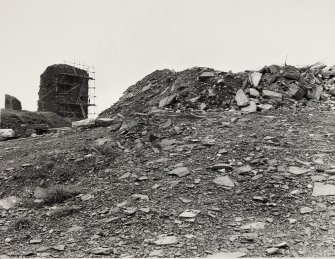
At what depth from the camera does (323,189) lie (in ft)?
17.1

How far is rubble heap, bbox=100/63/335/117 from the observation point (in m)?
9.31

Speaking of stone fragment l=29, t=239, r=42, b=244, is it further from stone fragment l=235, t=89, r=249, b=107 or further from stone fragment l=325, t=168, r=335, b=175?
stone fragment l=235, t=89, r=249, b=107

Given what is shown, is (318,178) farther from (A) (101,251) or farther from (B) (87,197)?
(B) (87,197)

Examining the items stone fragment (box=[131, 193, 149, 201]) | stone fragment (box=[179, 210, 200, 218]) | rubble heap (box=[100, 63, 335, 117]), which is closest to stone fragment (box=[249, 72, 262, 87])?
rubble heap (box=[100, 63, 335, 117])

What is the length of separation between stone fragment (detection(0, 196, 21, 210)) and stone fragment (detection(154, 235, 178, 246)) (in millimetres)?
2857

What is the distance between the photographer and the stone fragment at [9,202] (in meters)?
5.75

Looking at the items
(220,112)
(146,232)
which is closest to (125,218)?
(146,232)

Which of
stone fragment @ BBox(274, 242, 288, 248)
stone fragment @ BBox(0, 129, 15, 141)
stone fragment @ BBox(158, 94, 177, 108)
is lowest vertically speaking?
stone fragment @ BBox(274, 242, 288, 248)

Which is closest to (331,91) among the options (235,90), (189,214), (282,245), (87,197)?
(235,90)

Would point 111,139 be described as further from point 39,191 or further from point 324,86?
point 324,86

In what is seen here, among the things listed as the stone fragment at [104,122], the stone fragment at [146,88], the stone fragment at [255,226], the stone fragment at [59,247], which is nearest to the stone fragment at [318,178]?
the stone fragment at [255,226]

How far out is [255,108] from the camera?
8844 mm

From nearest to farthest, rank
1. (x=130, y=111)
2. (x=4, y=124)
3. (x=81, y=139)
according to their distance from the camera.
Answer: (x=81, y=139)
(x=130, y=111)
(x=4, y=124)

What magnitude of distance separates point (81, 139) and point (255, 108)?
445cm
